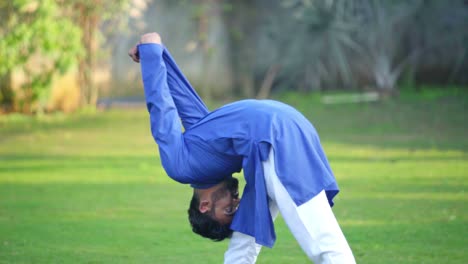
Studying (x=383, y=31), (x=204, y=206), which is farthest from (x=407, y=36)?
(x=204, y=206)

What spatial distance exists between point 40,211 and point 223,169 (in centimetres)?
439

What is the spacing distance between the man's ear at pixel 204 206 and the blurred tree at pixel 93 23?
13.1 metres

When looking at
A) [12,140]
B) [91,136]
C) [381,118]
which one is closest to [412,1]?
[381,118]

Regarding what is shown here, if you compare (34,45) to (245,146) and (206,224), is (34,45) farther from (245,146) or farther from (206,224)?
(245,146)

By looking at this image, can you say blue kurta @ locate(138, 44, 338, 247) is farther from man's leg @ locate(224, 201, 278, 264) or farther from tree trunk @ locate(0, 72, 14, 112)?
tree trunk @ locate(0, 72, 14, 112)

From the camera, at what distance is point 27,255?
652 cm

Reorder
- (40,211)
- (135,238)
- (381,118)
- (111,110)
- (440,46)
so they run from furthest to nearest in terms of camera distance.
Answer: (440,46), (111,110), (381,118), (40,211), (135,238)

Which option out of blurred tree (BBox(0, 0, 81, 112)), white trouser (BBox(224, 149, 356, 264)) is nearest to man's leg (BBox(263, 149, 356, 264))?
white trouser (BBox(224, 149, 356, 264))

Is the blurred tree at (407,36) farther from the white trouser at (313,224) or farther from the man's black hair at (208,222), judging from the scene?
the white trouser at (313,224)

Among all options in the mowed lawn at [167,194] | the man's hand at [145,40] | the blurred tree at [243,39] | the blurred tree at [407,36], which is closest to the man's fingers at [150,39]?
the man's hand at [145,40]

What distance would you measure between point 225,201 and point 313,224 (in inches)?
25.1

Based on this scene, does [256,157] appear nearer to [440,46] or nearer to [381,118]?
[381,118]

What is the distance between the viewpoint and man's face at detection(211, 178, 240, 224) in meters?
4.69

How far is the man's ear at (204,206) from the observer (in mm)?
4688
